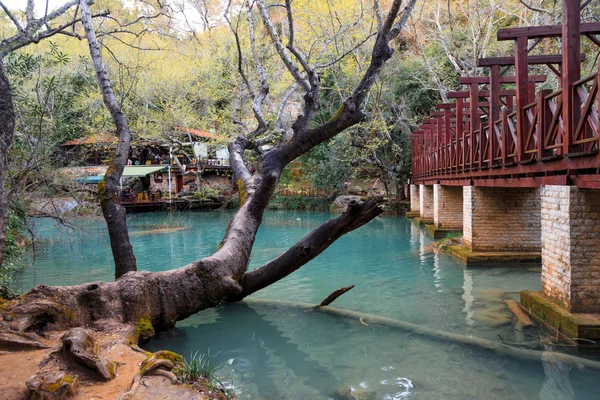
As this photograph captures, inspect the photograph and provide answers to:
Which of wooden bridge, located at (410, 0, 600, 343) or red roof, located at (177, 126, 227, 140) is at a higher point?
red roof, located at (177, 126, 227, 140)

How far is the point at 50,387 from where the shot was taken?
123 inches

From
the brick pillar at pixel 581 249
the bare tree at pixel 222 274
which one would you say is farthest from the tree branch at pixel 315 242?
the brick pillar at pixel 581 249

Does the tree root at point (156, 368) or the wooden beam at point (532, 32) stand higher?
the wooden beam at point (532, 32)

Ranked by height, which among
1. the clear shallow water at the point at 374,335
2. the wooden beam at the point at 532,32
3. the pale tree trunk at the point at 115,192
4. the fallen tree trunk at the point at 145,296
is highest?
the wooden beam at the point at 532,32

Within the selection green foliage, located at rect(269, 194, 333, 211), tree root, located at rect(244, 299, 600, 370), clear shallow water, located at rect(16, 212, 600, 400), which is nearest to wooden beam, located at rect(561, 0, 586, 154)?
tree root, located at rect(244, 299, 600, 370)

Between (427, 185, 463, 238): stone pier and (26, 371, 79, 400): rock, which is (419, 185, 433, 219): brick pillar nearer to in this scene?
(427, 185, 463, 238): stone pier

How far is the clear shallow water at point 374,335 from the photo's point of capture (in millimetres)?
4746

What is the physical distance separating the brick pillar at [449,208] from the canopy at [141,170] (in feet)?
74.5

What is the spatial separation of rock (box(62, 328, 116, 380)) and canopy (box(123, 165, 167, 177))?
30479 mm

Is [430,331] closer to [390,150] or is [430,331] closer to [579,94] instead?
[579,94]

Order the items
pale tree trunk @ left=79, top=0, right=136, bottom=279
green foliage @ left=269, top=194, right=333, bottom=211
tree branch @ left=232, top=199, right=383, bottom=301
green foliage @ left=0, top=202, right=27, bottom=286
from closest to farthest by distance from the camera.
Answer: tree branch @ left=232, top=199, right=383, bottom=301 < pale tree trunk @ left=79, top=0, right=136, bottom=279 < green foliage @ left=0, top=202, right=27, bottom=286 < green foliage @ left=269, top=194, right=333, bottom=211

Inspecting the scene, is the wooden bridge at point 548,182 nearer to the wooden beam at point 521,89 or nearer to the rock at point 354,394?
the wooden beam at point 521,89

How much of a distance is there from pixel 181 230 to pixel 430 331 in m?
17.2

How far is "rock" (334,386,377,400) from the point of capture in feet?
14.7
